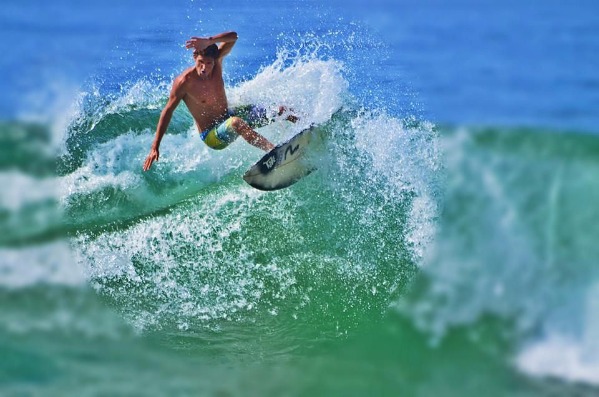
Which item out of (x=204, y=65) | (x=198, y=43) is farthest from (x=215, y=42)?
(x=204, y=65)

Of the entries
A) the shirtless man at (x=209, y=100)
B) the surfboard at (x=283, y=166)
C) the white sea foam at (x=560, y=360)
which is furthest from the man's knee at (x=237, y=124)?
the white sea foam at (x=560, y=360)

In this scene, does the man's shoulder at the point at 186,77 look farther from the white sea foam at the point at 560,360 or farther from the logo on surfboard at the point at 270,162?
the white sea foam at the point at 560,360

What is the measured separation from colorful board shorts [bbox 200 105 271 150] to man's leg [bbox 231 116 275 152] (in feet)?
0.12

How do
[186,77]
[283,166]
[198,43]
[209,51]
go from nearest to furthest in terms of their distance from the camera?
[198,43] → [209,51] → [186,77] → [283,166]

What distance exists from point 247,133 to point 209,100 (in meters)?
0.44

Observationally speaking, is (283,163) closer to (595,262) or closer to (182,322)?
(182,322)

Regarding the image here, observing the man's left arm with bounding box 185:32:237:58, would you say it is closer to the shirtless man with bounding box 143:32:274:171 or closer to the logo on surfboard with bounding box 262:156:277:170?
the shirtless man with bounding box 143:32:274:171

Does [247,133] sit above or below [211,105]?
below

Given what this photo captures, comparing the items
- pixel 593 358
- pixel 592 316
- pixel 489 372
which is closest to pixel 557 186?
pixel 592 316

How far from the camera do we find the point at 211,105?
25.8ft

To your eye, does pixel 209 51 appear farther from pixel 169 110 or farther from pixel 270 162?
pixel 270 162

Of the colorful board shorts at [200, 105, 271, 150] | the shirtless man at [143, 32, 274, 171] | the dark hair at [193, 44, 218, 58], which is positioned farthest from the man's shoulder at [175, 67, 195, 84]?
the colorful board shorts at [200, 105, 271, 150]

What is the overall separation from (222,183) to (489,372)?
10.5 ft

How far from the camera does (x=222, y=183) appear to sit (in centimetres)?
884
